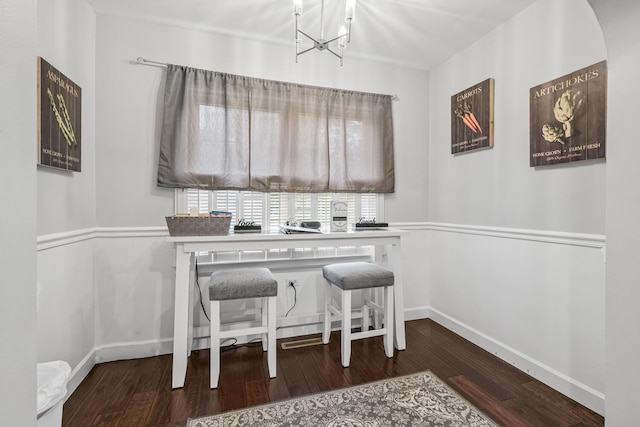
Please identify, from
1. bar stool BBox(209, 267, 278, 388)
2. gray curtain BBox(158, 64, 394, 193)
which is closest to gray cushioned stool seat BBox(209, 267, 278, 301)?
bar stool BBox(209, 267, 278, 388)

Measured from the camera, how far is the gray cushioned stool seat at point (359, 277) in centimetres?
217

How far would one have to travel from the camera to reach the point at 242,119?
2453 mm

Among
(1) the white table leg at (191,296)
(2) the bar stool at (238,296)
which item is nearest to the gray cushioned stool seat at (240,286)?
(2) the bar stool at (238,296)

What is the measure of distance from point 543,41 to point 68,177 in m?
3.17

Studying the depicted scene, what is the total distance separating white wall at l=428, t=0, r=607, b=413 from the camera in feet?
5.77

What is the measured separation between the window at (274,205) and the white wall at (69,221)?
619mm

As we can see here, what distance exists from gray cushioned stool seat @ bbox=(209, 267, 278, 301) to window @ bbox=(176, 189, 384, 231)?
0.63 m

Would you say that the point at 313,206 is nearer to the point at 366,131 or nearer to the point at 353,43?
the point at 366,131

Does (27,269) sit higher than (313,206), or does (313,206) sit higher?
(313,206)

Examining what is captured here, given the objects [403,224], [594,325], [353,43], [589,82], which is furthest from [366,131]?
[594,325]

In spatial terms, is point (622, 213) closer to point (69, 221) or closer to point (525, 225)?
point (525, 225)

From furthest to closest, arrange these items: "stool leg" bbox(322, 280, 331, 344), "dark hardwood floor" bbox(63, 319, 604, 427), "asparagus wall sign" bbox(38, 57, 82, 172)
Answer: "stool leg" bbox(322, 280, 331, 344), "dark hardwood floor" bbox(63, 319, 604, 427), "asparagus wall sign" bbox(38, 57, 82, 172)

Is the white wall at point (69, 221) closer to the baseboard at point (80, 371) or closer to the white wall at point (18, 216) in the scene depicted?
the baseboard at point (80, 371)

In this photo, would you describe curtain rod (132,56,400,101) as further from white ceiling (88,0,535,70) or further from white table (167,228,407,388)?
white table (167,228,407,388)
